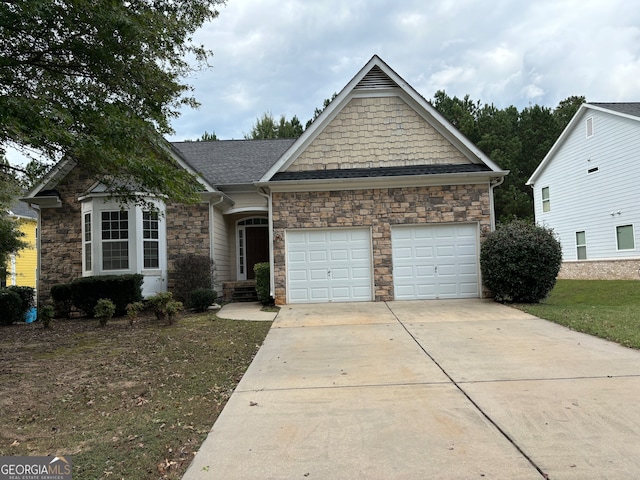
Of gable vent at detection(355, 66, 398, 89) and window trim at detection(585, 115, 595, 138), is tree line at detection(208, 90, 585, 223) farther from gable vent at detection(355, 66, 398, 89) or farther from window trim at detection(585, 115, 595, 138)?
gable vent at detection(355, 66, 398, 89)

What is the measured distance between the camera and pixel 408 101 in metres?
13.0

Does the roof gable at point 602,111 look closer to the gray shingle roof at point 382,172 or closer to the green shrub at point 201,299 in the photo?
the gray shingle roof at point 382,172

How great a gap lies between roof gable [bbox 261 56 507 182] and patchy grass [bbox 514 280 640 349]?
497 cm

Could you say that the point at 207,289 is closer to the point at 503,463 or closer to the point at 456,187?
the point at 456,187

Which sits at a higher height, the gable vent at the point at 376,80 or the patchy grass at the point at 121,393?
the gable vent at the point at 376,80

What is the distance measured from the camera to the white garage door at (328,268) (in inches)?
500

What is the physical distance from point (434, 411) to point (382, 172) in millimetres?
9152

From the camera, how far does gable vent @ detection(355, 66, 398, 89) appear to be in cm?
1294

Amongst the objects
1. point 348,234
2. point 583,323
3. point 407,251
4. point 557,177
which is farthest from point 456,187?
point 557,177

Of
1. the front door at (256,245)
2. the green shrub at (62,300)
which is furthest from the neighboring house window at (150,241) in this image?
the front door at (256,245)

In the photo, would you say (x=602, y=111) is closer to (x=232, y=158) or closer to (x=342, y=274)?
(x=342, y=274)

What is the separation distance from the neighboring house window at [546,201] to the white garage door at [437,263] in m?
14.8

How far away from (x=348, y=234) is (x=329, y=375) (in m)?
7.35

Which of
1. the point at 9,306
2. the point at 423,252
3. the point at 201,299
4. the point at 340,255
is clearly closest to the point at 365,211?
the point at 340,255
